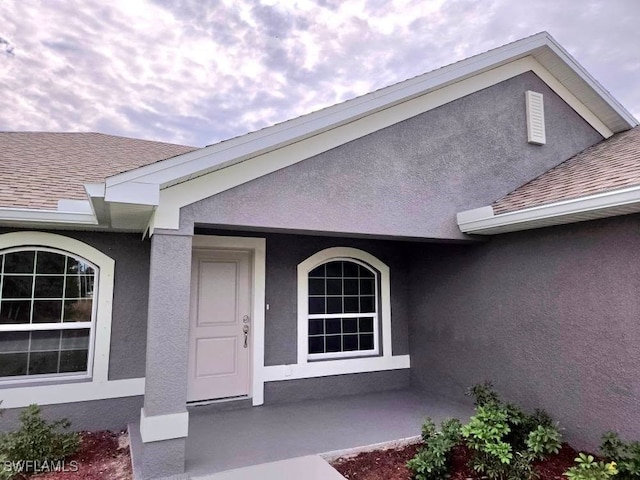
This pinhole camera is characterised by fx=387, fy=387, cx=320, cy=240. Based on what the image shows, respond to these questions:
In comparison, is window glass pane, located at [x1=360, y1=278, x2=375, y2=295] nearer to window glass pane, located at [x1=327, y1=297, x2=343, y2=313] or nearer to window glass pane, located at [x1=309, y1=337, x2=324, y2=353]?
window glass pane, located at [x1=327, y1=297, x2=343, y2=313]

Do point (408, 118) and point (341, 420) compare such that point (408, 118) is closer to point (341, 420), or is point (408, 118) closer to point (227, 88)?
point (341, 420)

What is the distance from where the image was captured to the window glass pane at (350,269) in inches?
308

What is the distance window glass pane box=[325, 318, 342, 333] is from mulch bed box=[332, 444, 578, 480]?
2.84 metres

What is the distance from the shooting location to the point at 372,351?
7820 mm

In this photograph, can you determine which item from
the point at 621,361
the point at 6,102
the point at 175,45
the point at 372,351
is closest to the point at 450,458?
the point at 621,361

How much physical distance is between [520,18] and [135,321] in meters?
10.8

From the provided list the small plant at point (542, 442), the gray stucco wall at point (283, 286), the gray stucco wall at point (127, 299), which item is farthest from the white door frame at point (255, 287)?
the small plant at point (542, 442)

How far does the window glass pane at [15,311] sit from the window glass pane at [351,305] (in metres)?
5.19

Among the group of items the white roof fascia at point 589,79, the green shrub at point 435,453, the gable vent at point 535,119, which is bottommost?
the green shrub at point 435,453

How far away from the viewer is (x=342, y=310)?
7.68 meters

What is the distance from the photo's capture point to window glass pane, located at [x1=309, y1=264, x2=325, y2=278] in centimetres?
745

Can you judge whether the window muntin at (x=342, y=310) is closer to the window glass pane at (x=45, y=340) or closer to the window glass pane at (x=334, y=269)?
the window glass pane at (x=334, y=269)

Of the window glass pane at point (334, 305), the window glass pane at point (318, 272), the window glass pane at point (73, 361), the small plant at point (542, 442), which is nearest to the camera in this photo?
the small plant at point (542, 442)

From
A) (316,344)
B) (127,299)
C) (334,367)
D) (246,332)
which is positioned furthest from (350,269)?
(127,299)
